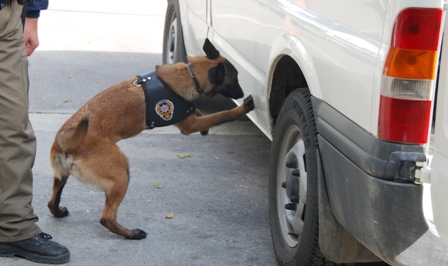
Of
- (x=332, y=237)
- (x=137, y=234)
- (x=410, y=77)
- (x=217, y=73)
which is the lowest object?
(x=137, y=234)

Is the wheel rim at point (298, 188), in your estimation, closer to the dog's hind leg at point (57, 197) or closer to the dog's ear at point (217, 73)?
the dog's ear at point (217, 73)

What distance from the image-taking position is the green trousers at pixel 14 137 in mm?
3412

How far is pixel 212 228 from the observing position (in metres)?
4.25

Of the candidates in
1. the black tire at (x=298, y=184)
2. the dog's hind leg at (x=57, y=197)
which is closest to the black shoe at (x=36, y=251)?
the dog's hind leg at (x=57, y=197)

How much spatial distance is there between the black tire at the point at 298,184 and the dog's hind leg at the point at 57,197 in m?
1.35

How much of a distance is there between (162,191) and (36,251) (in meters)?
1.37

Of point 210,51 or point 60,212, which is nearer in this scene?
point 60,212

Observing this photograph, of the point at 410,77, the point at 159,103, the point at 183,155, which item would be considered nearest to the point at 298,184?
the point at 410,77

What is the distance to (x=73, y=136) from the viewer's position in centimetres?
379

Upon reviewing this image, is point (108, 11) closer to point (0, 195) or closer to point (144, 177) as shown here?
point (144, 177)

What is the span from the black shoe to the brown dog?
1.26 feet

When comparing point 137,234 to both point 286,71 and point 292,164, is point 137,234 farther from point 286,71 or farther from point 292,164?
point 286,71

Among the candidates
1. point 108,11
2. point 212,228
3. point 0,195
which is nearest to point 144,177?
point 212,228

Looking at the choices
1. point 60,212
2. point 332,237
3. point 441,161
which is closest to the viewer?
point 441,161
